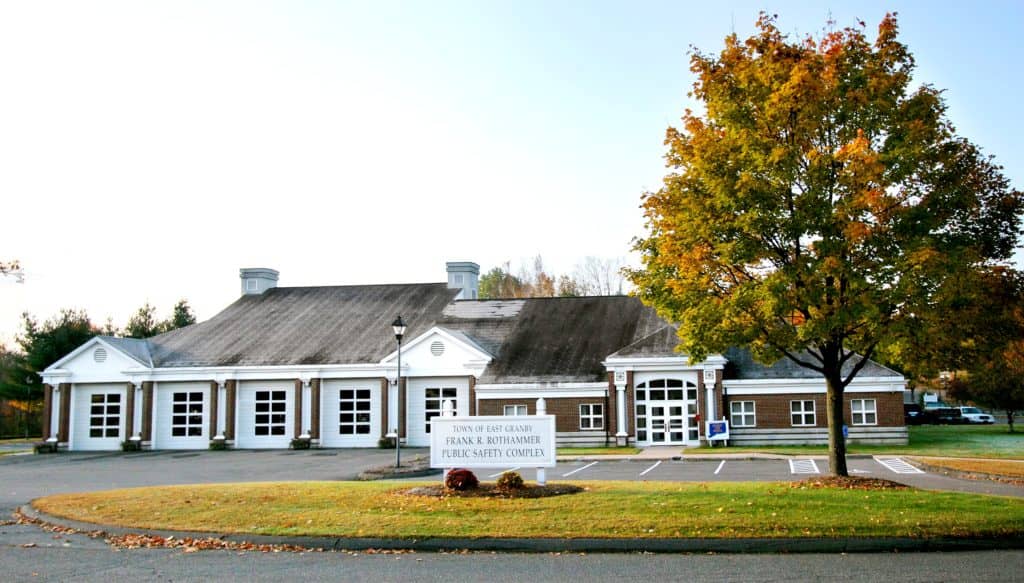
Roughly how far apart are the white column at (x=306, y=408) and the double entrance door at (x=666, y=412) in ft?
49.2

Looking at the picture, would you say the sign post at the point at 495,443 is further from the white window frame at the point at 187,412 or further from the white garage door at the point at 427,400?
the white window frame at the point at 187,412

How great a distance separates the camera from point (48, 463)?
33.3 metres

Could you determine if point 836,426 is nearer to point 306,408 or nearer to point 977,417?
point 306,408

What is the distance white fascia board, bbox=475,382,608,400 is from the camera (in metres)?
36.7

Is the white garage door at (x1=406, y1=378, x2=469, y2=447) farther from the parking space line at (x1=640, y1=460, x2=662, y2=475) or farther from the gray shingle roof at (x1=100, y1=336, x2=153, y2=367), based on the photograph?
the parking space line at (x1=640, y1=460, x2=662, y2=475)

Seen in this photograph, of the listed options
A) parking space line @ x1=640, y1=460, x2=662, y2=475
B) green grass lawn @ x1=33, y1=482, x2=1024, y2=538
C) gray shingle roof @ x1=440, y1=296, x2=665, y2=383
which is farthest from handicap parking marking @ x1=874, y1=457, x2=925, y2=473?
gray shingle roof @ x1=440, y1=296, x2=665, y2=383

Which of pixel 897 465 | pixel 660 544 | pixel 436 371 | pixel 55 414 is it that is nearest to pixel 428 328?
pixel 436 371

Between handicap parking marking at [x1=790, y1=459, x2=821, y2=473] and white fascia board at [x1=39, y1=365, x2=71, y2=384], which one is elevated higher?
white fascia board at [x1=39, y1=365, x2=71, y2=384]

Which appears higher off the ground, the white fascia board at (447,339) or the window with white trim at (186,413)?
the white fascia board at (447,339)

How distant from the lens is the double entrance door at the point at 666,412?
3612 cm

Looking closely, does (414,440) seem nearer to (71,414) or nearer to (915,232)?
(71,414)

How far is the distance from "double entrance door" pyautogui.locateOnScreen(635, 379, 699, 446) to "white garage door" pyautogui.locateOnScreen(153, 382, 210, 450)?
20.3 m

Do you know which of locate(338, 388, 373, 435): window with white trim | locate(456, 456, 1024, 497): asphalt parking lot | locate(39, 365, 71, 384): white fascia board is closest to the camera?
locate(456, 456, 1024, 497): asphalt parking lot

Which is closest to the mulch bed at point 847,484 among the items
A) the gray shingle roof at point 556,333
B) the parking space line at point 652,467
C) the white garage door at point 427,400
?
the parking space line at point 652,467
